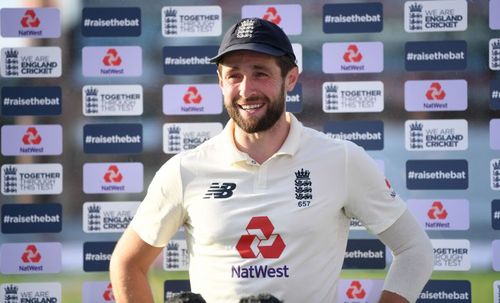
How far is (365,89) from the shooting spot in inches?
111

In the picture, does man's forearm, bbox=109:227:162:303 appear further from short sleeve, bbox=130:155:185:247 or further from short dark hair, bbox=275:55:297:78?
short dark hair, bbox=275:55:297:78

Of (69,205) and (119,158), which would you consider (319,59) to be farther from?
(69,205)

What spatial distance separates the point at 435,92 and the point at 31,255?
1.94 metres

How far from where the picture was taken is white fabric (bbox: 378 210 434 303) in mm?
1892

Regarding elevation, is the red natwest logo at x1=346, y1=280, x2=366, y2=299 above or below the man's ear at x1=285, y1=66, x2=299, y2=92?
below

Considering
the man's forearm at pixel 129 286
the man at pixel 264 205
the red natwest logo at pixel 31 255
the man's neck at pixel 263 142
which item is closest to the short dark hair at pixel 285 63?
the man at pixel 264 205

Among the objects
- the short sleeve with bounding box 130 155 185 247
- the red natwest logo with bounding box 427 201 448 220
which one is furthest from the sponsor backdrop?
the short sleeve with bounding box 130 155 185 247

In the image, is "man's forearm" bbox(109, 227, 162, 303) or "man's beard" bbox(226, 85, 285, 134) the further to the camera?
"man's forearm" bbox(109, 227, 162, 303)

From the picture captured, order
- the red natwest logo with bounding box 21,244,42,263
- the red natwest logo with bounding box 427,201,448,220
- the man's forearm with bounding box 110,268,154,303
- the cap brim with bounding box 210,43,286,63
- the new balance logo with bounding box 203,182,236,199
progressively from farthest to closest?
the red natwest logo with bounding box 21,244,42,263
the red natwest logo with bounding box 427,201,448,220
the man's forearm with bounding box 110,268,154,303
the new balance logo with bounding box 203,182,236,199
the cap brim with bounding box 210,43,286,63

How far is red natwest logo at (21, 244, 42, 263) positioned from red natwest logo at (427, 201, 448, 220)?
175 cm

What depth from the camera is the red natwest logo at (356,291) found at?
286cm

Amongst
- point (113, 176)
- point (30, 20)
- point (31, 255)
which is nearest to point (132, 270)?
point (113, 176)

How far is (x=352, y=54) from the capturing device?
9.29ft

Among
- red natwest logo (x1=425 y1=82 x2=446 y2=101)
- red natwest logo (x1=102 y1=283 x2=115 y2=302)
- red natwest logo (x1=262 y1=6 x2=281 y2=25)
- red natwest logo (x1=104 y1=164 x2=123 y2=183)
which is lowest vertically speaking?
red natwest logo (x1=102 y1=283 x2=115 y2=302)
